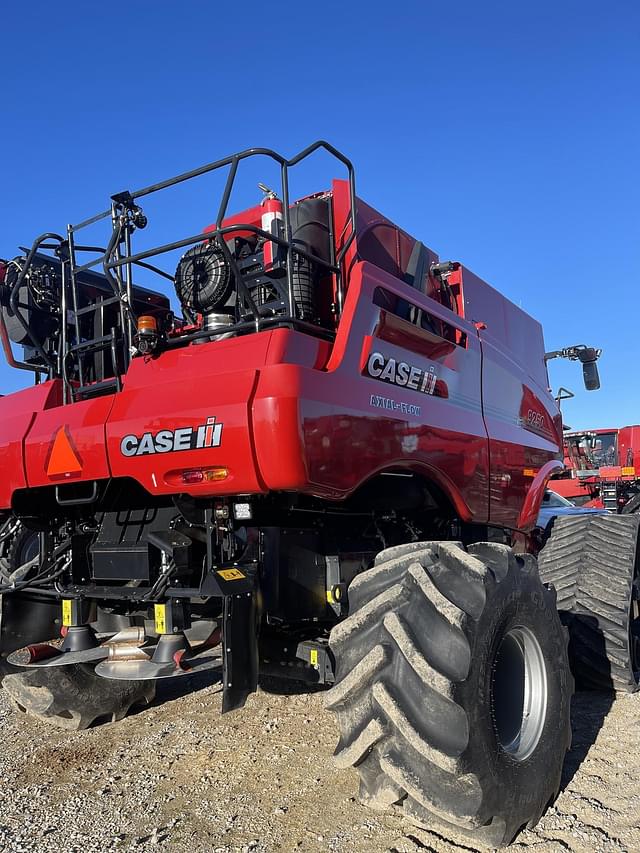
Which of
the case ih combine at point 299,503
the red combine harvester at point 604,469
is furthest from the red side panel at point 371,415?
the red combine harvester at point 604,469

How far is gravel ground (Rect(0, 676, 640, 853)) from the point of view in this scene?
3.05 meters

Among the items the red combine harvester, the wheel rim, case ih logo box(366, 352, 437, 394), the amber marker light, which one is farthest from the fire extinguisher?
the red combine harvester

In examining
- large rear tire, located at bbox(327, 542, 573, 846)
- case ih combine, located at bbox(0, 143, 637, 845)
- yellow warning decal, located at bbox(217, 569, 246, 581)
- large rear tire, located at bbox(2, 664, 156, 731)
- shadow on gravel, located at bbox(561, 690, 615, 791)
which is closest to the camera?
large rear tire, located at bbox(327, 542, 573, 846)

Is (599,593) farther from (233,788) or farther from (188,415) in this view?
(188,415)

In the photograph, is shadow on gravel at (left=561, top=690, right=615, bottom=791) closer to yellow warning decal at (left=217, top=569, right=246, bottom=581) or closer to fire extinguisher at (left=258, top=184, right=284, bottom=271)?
yellow warning decal at (left=217, top=569, right=246, bottom=581)

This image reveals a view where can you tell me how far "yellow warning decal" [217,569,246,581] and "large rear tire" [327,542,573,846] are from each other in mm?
555

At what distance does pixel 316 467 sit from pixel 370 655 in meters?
0.79

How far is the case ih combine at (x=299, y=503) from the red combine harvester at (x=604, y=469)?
15.2m

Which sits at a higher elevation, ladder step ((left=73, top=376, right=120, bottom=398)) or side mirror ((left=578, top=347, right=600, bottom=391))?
side mirror ((left=578, top=347, right=600, bottom=391))

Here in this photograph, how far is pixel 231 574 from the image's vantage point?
332cm

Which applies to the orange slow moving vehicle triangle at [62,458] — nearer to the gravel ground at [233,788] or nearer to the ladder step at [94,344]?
the ladder step at [94,344]

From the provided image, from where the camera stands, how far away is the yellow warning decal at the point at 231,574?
10.8 ft

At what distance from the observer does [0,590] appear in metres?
4.27

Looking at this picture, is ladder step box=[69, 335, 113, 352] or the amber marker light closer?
the amber marker light
